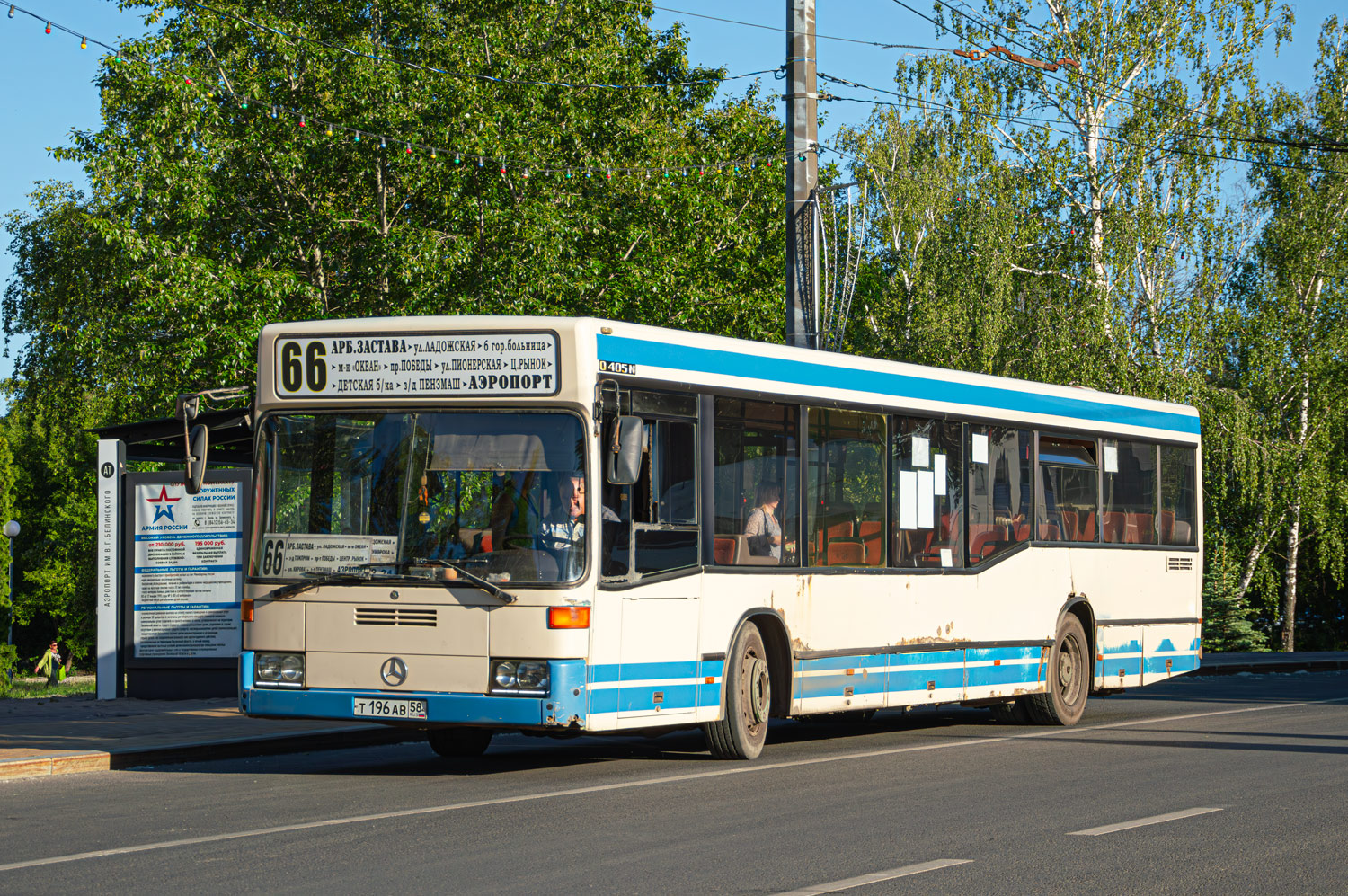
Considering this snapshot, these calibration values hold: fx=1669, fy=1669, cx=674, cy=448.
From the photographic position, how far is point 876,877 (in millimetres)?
7426

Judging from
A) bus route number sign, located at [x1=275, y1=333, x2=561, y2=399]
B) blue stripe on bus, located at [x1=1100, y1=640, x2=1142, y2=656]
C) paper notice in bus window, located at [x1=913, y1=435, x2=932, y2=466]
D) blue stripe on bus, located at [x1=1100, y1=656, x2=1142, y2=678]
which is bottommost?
blue stripe on bus, located at [x1=1100, y1=656, x2=1142, y2=678]

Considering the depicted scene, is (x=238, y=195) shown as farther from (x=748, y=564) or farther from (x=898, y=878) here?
(x=898, y=878)

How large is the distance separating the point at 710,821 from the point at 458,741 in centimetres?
433

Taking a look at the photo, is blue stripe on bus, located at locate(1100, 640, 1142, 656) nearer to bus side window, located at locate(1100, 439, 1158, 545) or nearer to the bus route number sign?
bus side window, located at locate(1100, 439, 1158, 545)

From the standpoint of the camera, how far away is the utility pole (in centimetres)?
1748

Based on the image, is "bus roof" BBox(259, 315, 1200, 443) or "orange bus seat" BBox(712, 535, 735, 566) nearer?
"bus roof" BBox(259, 315, 1200, 443)

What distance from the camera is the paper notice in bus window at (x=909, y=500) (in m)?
14.3

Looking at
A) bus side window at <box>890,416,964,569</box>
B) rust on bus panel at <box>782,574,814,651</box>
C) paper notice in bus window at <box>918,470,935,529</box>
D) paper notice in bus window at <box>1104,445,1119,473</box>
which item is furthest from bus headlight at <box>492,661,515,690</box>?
paper notice in bus window at <box>1104,445,1119,473</box>

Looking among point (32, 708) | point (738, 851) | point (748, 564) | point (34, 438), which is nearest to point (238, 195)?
point (32, 708)

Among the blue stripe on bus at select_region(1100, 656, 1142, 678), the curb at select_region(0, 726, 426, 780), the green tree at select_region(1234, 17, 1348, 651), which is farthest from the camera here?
the green tree at select_region(1234, 17, 1348, 651)

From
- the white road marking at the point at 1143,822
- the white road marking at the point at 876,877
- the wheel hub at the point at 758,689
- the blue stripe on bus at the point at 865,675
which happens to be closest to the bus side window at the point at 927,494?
the blue stripe on bus at the point at 865,675

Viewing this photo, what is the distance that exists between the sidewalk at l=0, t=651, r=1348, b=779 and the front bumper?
2268 millimetres

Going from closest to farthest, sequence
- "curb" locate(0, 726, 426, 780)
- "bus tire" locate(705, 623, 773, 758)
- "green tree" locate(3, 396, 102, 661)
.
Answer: "curb" locate(0, 726, 426, 780)
"bus tire" locate(705, 623, 773, 758)
"green tree" locate(3, 396, 102, 661)

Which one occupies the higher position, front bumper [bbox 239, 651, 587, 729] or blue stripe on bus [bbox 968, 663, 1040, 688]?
front bumper [bbox 239, 651, 587, 729]
